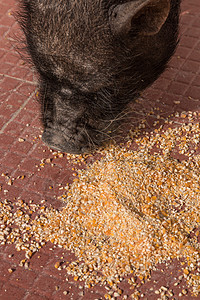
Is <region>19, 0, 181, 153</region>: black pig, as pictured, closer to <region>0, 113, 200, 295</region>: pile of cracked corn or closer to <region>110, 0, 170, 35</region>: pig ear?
<region>110, 0, 170, 35</region>: pig ear

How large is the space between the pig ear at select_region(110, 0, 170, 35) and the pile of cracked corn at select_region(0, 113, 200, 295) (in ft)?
3.68

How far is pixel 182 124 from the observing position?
13.8 feet

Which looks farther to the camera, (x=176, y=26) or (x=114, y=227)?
(x=176, y=26)

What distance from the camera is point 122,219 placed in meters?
3.32

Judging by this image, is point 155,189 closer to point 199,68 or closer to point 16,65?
point 199,68

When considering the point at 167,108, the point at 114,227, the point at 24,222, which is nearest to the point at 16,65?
the point at 167,108

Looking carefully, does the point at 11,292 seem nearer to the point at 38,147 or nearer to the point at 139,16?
the point at 38,147

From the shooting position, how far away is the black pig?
3.15 m

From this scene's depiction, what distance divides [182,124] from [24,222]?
175 cm

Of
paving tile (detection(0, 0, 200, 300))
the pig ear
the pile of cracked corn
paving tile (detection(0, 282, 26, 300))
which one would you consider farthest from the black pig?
paving tile (detection(0, 282, 26, 300))

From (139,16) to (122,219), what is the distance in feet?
4.82

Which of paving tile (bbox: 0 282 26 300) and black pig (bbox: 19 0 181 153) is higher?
black pig (bbox: 19 0 181 153)

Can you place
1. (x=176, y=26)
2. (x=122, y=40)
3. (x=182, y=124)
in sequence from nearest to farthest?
(x=122, y=40) → (x=176, y=26) → (x=182, y=124)

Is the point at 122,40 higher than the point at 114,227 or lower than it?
higher
